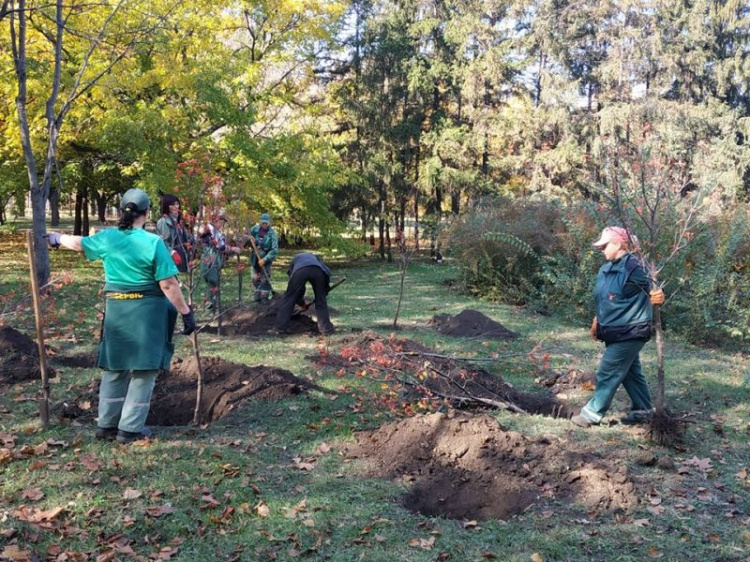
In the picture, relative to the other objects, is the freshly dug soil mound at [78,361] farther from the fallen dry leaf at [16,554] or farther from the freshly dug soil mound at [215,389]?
the fallen dry leaf at [16,554]

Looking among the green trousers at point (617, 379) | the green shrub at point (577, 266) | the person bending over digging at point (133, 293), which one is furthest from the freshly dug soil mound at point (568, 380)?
the person bending over digging at point (133, 293)

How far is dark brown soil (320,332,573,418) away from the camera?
251 inches

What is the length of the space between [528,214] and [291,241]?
46.2ft

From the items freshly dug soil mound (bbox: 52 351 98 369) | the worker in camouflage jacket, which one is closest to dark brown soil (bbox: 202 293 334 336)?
the worker in camouflage jacket

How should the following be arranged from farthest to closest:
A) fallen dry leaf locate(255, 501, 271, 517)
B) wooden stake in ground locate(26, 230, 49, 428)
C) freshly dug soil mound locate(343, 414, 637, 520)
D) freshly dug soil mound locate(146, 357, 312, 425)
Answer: freshly dug soil mound locate(146, 357, 312, 425)
wooden stake in ground locate(26, 230, 49, 428)
freshly dug soil mound locate(343, 414, 637, 520)
fallen dry leaf locate(255, 501, 271, 517)

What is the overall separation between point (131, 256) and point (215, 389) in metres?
2.07

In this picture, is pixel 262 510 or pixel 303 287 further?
pixel 303 287

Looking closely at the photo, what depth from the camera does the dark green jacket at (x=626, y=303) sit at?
18.5 ft

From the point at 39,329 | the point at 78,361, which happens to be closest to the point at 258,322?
the point at 78,361

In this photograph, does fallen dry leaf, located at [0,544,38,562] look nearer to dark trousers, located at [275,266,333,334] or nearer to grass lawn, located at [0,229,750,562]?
grass lawn, located at [0,229,750,562]

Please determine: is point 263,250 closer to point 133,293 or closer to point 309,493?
point 133,293

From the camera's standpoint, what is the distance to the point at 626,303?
18.7 ft

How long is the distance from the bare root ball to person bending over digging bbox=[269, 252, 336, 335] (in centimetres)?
512

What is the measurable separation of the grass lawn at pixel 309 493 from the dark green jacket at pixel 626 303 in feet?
3.10
